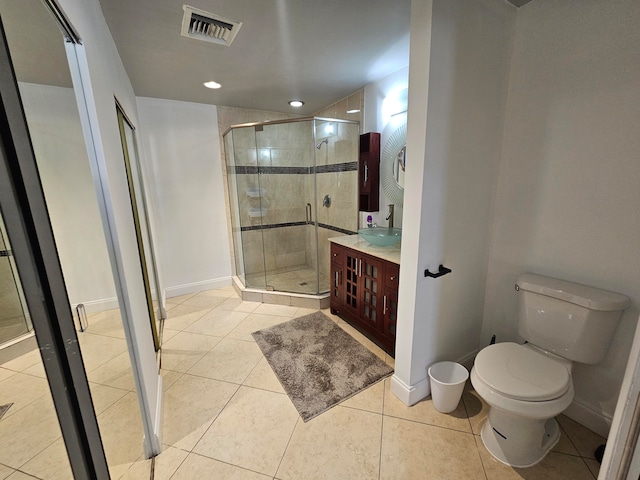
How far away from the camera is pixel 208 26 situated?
1.66 m

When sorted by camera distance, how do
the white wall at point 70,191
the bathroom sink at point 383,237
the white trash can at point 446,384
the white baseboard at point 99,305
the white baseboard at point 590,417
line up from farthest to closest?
the bathroom sink at point 383,237 < the white trash can at point 446,384 < the white baseboard at point 590,417 < the white baseboard at point 99,305 < the white wall at point 70,191

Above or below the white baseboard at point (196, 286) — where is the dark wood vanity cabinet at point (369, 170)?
above

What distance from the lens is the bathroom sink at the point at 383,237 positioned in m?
2.22

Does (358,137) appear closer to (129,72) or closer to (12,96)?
(129,72)

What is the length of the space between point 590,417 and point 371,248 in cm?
162

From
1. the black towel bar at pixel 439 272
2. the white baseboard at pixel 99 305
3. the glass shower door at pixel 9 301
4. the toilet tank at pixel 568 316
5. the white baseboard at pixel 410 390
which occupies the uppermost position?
the glass shower door at pixel 9 301

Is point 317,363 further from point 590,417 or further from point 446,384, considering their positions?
point 590,417

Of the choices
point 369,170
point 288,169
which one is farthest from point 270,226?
point 369,170

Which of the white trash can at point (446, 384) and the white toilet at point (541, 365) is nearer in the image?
the white toilet at point (541, 365)

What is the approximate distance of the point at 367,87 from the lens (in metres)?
2.65

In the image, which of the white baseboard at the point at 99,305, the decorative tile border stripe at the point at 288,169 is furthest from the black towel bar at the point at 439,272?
Result: the decorative tile border stripe at the point at 288,169

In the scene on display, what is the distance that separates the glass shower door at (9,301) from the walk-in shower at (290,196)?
8.20ft

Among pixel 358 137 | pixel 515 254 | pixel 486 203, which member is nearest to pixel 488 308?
pixel 515 254

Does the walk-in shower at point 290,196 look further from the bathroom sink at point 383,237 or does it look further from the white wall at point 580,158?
the white wall at point 580,158
